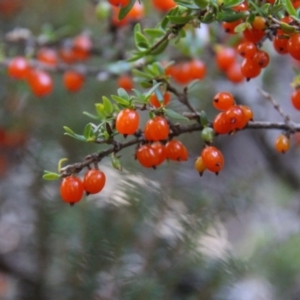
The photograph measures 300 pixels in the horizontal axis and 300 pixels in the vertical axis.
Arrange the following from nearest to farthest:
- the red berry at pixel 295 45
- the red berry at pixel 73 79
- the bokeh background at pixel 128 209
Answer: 1. the red berry at pixel 295 45
2. the bokeh background at pixel 128 209
3. the red berry at pixel 73 79

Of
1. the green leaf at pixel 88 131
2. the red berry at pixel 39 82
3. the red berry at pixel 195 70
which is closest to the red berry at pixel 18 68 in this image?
the red berry at pixel 39 82

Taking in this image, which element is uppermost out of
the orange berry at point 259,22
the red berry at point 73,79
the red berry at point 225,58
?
the orange berry at point 259,22

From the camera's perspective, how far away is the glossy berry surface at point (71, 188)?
340 mm

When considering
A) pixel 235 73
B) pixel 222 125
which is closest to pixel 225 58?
pixel 235 73

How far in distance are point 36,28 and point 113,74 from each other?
17.4 inches

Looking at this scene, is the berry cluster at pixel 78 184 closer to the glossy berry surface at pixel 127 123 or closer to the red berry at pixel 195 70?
the glossy berry surface at pixel 127 123

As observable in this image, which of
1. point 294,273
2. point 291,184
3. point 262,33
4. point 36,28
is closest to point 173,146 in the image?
point 262,33

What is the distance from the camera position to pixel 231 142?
46.4 inches

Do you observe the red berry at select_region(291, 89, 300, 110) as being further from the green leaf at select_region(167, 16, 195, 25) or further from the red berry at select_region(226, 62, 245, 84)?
the red berry at select_region(226, 62, 245, 84)

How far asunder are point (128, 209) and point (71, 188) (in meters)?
0.29

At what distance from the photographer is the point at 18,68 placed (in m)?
0.64

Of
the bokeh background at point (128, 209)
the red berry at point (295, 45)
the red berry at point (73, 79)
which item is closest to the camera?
the red berry at point (295, 45)

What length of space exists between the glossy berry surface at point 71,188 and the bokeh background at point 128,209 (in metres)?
0.26

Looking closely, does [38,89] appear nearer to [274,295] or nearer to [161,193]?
[161,193]
